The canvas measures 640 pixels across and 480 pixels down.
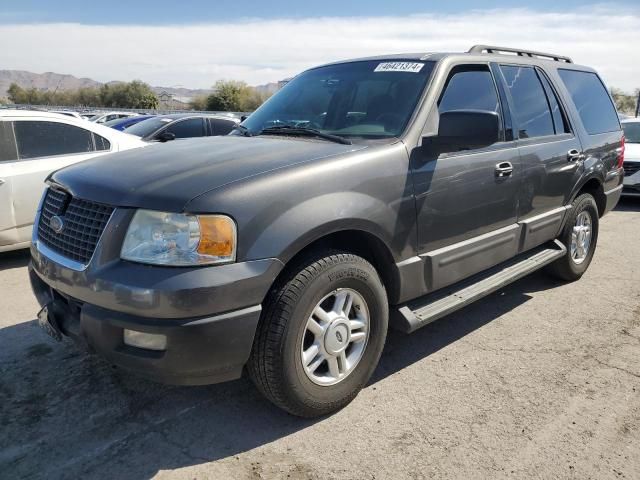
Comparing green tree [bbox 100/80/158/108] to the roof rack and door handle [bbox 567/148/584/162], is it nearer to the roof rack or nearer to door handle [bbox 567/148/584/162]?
the roof rack

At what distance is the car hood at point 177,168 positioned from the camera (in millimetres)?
2398

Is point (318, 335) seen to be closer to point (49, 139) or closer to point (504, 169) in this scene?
point (504, 169)

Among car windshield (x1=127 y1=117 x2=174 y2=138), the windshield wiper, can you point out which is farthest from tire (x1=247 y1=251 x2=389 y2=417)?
car windshield (x1=127 y1=117 x2=174 y2=138)

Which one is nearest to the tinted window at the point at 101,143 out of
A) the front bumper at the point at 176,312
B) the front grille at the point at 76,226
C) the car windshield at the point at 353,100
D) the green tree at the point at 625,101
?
the car windshield at the point at 353,100

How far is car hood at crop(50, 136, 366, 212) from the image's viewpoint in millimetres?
2398

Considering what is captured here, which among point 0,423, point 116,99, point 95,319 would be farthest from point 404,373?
point 116,99

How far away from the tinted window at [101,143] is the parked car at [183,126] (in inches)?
160

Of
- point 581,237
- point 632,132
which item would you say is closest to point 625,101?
point 632,132

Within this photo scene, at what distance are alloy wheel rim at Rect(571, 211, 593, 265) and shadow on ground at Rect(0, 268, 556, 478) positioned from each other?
7.41ft

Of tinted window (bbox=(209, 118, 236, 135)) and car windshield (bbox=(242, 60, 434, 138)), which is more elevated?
car windshield (bbox=(242, 60, 434, 138))

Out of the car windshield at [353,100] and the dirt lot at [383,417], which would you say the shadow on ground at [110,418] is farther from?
the car windshield at [353,100]

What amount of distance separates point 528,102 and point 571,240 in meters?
1.45

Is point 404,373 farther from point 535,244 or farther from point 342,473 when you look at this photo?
point 535,244

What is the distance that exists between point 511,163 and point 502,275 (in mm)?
813
